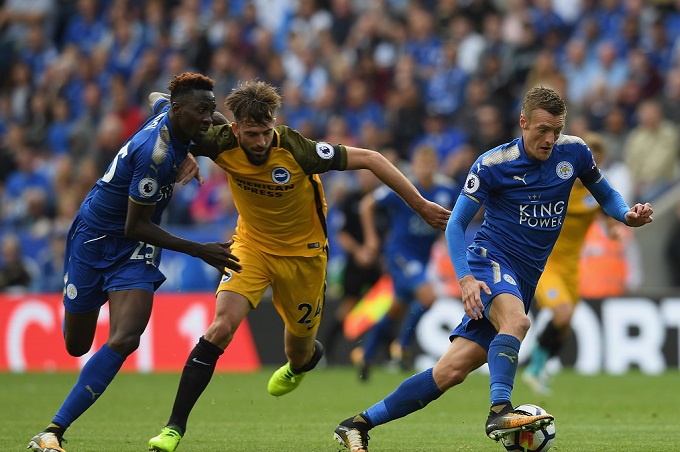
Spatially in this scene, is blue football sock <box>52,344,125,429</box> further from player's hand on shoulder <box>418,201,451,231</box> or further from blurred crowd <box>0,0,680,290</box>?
blurred crowd <box>0,0,680,290</box>

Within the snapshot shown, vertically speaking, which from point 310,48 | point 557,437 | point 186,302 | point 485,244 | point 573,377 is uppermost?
point 310,48

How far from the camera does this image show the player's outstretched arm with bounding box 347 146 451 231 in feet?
26.4

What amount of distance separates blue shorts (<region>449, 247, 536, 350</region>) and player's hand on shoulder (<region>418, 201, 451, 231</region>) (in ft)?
1.40

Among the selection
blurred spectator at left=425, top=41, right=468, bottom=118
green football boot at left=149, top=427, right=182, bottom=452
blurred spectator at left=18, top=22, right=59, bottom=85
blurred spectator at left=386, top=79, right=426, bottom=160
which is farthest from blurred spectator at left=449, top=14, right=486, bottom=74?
green football boot at left=149, top=427, right=182, bottom=452

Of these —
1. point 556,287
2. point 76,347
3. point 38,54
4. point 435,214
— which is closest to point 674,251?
point 556,287

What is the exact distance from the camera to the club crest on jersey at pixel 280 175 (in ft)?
27.3

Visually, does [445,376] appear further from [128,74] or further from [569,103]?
[128,74]

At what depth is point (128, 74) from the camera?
23.3 meters

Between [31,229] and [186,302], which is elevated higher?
[31,229]

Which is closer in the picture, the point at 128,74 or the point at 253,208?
the point at 253,208

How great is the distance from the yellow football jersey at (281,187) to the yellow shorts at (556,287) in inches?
154

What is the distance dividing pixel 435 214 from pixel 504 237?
55 cm

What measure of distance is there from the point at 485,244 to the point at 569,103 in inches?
423

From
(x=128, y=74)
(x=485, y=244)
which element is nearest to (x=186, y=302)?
(x=128, y=74)
